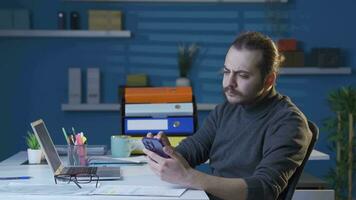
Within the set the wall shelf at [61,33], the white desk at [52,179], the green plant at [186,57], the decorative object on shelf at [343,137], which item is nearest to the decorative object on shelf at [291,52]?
the decorative object on shelf at [343,137]

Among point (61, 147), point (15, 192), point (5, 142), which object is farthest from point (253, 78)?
point (5, 142)

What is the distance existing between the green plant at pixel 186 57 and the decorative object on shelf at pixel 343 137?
114 centimetres

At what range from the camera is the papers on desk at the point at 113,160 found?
8.33 ft

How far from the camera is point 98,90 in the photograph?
4941mm

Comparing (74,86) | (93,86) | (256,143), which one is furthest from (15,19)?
(256,143)

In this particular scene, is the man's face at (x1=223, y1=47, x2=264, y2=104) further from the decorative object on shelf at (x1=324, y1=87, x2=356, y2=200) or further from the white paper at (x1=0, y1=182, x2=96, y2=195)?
the decorative object on shelf at (x1=324, y1=87, x2=356, y2=200)

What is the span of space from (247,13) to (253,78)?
10.2 ft

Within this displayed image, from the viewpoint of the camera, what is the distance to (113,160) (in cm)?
259

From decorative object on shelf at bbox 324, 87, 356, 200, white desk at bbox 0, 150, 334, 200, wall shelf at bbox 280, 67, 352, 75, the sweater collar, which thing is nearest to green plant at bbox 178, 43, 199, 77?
wall shelf at bbox 280, 67, 352, 75

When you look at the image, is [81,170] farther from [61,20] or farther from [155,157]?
[61,20]

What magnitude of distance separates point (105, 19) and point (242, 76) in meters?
3.08

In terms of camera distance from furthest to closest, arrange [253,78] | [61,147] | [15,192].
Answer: [61,147], [253,78], [15,192]

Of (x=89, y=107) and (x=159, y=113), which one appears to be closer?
(x=159, y=113)

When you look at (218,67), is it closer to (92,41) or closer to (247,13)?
(247,13)
